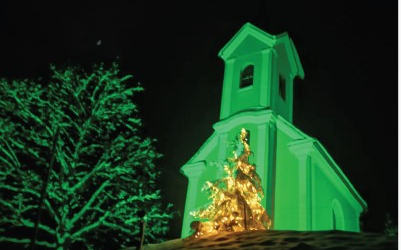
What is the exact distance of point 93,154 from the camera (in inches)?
626

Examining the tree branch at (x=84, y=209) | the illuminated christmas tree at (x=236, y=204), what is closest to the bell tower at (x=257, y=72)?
the illuminated christmas tree at (x=236, y=204)

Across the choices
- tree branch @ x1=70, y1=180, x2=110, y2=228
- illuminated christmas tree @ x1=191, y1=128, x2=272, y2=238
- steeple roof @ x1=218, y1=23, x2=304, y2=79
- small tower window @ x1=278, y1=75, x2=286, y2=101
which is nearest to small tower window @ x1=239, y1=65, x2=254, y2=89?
steeple roof @ x1=218, y1=23, x2=304, y2=79

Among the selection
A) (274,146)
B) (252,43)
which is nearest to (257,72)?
(252,43)

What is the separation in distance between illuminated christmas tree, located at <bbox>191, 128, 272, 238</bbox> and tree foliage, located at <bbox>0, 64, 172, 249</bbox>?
2.79m

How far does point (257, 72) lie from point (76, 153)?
8722 millimetres

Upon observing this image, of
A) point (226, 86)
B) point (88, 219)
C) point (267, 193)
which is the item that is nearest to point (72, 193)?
point (88, 219)

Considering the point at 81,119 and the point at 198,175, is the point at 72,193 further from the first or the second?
the point at 198,175

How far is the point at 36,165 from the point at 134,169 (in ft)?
11.4

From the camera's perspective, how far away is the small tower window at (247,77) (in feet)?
64.3

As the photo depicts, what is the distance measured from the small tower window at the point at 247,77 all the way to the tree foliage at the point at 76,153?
5309 millimetres

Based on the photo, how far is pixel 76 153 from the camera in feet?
49.7

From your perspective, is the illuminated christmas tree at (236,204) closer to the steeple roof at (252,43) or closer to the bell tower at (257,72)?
the bell tower at (257,72)

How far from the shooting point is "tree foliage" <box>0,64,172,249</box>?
14.3m

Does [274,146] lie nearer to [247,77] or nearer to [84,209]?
[247,77]
